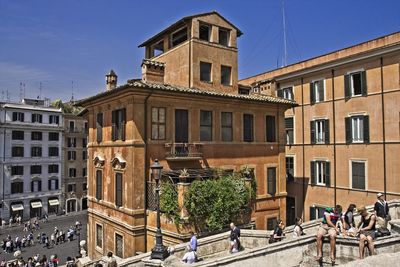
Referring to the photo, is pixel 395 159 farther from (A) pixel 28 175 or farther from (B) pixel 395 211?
(A) pixel 28 175

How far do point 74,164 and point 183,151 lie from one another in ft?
141

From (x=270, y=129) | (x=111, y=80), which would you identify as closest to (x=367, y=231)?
(x=270, y=129)

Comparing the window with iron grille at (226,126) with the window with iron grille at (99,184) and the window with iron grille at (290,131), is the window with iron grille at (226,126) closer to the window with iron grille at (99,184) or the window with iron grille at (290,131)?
the window with iron grille at (99,184)

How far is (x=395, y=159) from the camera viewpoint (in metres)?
22.2

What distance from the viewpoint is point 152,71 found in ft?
66.6

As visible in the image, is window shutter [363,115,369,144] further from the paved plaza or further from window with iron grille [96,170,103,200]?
the paved plaza

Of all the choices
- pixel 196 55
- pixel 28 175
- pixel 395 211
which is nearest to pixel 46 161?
pixel 28 175

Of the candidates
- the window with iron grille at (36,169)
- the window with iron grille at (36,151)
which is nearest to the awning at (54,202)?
the window with iron grille at (36,169)

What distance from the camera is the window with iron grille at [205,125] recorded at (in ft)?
63.3

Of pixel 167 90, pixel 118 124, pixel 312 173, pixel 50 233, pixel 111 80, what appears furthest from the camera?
pixel 50 233

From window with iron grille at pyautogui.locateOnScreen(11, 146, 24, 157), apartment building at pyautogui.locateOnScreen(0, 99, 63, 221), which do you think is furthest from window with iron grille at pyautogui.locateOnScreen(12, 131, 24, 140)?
window with iron grille at pyautogui.locateOnScreen(11, 146, 24, 157)

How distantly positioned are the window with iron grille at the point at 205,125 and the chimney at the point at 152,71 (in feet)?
12.3

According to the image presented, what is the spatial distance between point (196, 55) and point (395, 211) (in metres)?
13.9

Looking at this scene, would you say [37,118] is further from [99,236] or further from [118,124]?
[118,124]
